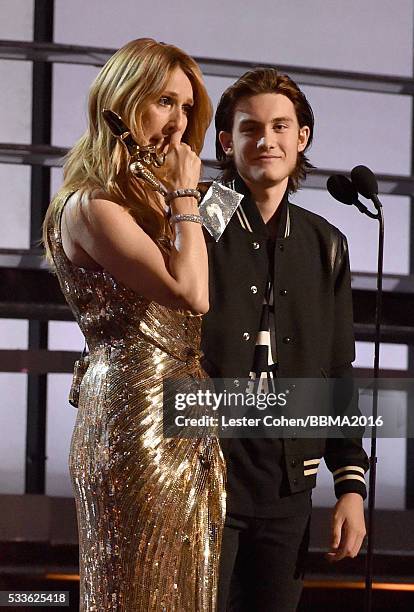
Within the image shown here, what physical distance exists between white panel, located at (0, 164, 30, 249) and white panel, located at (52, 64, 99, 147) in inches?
6.0

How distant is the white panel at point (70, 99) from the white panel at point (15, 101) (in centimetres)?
7

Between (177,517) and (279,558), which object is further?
(279,558)

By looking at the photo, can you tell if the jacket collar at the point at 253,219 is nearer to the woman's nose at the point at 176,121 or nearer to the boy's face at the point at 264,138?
the boy's face at the point at 264,138

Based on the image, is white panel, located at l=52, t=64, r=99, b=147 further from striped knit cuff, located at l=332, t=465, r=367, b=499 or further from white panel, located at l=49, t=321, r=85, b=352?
striped knit cuff, located at l=332, t=465, r=367, b=499

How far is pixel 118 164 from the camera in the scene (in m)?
1.52

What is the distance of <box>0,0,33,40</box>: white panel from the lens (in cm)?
296

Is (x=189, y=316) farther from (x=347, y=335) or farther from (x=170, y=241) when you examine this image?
(x=347, y=335)

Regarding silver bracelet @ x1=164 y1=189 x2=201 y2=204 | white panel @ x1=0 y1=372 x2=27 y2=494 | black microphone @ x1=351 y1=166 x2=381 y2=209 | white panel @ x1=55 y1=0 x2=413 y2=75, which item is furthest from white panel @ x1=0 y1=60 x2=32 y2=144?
silver bracelet @ x1=164 y1=189 x2=201 y2=204

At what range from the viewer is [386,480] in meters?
2.78

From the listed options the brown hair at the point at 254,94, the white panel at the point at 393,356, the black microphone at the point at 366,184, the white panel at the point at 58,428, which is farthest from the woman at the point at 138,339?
the white panel at the point at 393,356

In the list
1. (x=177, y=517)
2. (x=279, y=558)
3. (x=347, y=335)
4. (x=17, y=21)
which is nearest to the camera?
(x=177, y=517)

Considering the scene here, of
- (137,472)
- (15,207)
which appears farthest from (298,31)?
(137,472)

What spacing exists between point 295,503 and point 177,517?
25cm

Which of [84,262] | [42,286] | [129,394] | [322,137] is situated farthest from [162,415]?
[322,137]
